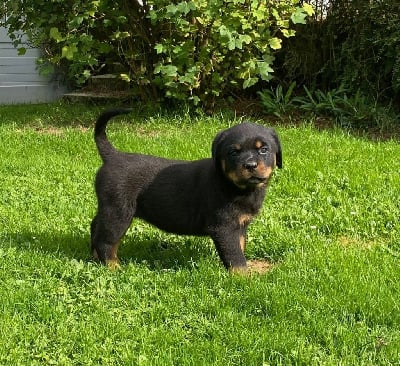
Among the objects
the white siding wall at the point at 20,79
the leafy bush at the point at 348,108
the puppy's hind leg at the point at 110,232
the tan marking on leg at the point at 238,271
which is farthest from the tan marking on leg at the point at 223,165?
the white siding wall at the point at 20,79

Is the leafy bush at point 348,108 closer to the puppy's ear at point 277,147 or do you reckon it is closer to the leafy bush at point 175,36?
the leafy bush at point 175,36

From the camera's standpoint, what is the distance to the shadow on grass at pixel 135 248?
15.8 feet

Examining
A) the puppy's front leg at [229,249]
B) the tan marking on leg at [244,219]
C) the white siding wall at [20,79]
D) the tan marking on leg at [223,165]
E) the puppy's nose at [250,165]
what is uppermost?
the puppy's nose at [250,165]

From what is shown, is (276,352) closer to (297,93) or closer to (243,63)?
(243,63)

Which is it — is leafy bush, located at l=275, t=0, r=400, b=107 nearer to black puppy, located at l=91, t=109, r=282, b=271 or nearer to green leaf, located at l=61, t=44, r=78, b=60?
green leaf, located at l=61, t=44, r=78, b=60

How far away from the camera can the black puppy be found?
166 inches

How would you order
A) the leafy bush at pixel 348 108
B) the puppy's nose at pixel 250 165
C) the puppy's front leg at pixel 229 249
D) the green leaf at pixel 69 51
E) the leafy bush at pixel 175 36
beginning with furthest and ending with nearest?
the leafy bush at pixel 348 108 < the green leaf at pixel 69 51 < the leafy bush at pixel 175 36 < the puppy's front leg at pixel 229 249 < the puppy's nose at pixel 250 165

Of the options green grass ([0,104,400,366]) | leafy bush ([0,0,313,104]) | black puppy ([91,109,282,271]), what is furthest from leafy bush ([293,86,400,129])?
black puppy ([91,109,282,271])

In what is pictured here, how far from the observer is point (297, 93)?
35.0ft

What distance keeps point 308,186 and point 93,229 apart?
2.32 meters

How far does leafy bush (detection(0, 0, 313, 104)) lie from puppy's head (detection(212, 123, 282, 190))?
4.26 metres

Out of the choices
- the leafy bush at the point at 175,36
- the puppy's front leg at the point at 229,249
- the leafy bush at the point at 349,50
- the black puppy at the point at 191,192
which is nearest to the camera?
the black puppy at the point at 191,192

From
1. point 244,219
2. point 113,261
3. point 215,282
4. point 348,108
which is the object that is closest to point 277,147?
point 244,219

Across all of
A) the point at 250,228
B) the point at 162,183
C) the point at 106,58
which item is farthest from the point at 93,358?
the point at 106,58
